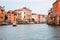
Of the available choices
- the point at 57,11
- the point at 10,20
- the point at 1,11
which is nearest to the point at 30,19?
the point at 10,20

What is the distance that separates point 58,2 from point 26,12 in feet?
263

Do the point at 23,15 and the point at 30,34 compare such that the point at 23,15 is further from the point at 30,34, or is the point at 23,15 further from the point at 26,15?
the point at 30,34

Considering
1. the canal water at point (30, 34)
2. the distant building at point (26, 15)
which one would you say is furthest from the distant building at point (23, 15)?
the canal water at point (30, 34)

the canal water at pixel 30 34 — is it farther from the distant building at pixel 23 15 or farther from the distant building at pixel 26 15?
the distant building at pixel 26 15

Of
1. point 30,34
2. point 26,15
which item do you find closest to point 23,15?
point 26,15

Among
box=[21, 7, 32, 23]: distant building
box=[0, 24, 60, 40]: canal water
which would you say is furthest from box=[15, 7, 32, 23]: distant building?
box=[0, 24, 60, 40]: canal water

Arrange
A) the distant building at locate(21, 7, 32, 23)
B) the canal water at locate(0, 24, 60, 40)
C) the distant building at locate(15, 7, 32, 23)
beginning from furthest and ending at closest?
the distant building at locate(21, 7, 32, 23), the distant building at locate(15, 7, 32, 23), the canal water at locate(0, 24, 60, 40)

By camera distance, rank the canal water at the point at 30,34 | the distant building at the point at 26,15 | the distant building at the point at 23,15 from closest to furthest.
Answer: the canal water at the point at 30,34, the distant building at the point at 23,15, the distant building at the point at 26,15

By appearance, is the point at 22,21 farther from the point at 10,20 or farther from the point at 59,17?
the point at 59,17

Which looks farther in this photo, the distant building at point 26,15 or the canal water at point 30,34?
Result: the distant building at point 26,15

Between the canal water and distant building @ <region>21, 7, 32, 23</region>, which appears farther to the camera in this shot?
distant building @ <region>21, 7, 32, 23</region>

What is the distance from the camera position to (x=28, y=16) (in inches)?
7721

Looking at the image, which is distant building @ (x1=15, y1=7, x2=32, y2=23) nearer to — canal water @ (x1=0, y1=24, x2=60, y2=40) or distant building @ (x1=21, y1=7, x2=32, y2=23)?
distant building @ (x1=21, y1=7, x2=32, y2=23)

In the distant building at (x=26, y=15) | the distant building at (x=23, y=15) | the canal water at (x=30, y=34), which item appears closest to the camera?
the canal water at (x=30, y=34)
